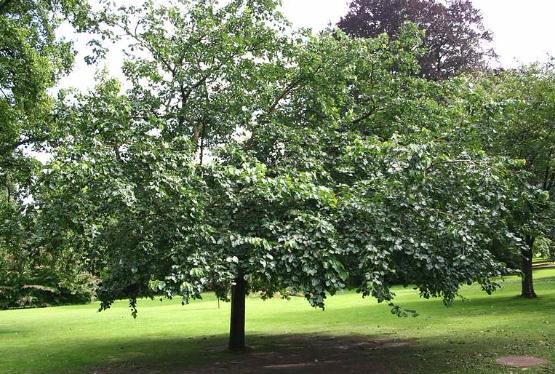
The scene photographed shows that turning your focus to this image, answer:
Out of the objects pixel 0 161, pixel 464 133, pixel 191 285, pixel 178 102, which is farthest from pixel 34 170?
pixel 464 133

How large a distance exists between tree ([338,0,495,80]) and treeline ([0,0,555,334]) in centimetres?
1915

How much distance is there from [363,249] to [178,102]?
20.6ft

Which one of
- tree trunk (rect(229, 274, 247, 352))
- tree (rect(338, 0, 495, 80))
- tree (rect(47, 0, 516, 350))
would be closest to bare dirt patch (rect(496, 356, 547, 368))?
tree (rect(47, 0, 516, 350))

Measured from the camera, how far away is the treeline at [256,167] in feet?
28.3


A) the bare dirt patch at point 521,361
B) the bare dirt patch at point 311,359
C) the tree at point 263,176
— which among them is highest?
the tree at point 263,176

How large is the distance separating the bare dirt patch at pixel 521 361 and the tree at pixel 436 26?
2375 cm

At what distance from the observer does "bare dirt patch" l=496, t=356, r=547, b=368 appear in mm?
10018

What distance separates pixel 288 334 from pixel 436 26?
76.0 ft

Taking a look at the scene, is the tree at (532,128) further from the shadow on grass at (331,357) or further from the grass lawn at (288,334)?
the shadow on grass at (331,357)

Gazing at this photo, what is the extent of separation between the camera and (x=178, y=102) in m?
12.7

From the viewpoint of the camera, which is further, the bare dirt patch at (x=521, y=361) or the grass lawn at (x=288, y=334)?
the grass lawn at (x=288, y=334)

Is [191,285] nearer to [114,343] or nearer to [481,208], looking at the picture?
[481,208]

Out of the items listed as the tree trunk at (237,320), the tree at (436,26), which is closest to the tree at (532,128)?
the tree trunk at (237,320)

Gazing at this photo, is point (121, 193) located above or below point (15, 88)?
below
